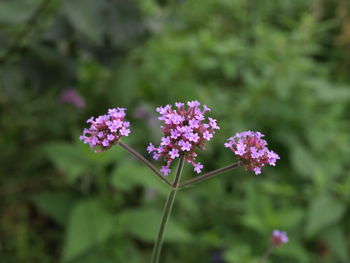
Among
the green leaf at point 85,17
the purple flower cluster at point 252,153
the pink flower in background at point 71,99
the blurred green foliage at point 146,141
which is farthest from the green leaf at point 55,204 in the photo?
the purple flower cluster at point 252,153

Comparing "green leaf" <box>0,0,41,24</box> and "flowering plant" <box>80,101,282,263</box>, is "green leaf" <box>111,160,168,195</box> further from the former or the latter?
"flowering plant" <box>80,101,282,263</box>

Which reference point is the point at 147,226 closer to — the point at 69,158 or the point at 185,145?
the point at 69,158

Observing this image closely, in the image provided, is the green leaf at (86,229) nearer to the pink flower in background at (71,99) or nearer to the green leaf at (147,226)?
the green leaf at (147,226)

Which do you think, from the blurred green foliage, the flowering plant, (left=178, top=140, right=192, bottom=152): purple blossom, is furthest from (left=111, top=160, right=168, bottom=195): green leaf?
(left=178, top=140, right=192, bottom=152): purple blossom

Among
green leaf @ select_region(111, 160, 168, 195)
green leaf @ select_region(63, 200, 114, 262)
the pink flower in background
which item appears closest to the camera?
green leaf @ select_region(63, 200, 114, 262)

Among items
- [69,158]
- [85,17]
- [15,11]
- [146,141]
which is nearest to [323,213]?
[146,141]

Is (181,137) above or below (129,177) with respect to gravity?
below
